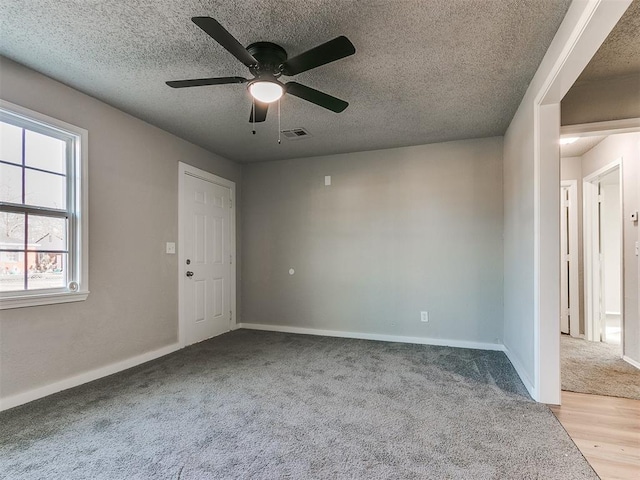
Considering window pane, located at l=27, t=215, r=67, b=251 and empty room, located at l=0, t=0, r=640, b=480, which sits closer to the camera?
empty room, located at l=0, t=0, r=640, b=480

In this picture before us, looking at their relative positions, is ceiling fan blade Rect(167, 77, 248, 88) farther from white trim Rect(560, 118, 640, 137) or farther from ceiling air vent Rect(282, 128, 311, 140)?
white trim Rect(560, 118, 640, 137)

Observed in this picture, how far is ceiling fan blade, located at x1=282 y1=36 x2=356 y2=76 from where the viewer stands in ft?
5.72

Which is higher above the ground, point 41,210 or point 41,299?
point 41,210

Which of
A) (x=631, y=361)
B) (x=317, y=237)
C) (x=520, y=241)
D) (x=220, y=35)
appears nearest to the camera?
(x=220, y=35)

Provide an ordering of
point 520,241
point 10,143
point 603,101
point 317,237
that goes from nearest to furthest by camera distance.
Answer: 1. point 10,143
2. point 603,101
3. point 520,241
4. point 317,237

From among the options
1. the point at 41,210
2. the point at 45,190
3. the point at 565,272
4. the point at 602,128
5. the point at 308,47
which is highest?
the point at 308,47

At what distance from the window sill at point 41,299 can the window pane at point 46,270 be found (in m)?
0.10

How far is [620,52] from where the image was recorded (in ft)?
7.57

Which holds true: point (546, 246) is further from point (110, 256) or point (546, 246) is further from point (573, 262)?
point (110, 256)

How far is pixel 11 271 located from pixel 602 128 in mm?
4745

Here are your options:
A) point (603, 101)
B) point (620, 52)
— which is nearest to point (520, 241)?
point (603, 101)

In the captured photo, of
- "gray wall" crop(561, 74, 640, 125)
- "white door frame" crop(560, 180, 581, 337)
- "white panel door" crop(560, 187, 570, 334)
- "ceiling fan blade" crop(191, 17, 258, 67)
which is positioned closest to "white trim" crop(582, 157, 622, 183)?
"white door frame" crop(560, 180, 581, 337)

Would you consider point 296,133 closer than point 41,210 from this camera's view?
No

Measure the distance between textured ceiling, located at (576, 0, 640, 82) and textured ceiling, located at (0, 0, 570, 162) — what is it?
0.41 m
